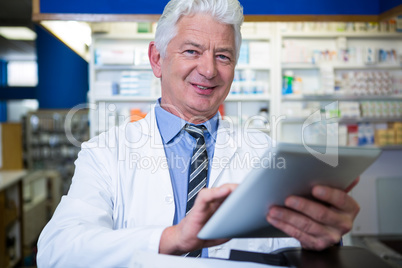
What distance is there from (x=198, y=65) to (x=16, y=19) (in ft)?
32.5

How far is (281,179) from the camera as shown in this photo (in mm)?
634

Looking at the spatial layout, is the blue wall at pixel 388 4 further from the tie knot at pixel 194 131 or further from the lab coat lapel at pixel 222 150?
the tie knot at pixel 194 131

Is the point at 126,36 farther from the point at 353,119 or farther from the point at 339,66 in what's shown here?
the point at 353,119

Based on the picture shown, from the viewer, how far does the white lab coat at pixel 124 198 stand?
91 centimetres

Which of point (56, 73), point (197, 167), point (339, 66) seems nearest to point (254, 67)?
point (339, 66)

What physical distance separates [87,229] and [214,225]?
473 millimetres

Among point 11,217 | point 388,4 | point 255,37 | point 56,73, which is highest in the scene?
point 56,73

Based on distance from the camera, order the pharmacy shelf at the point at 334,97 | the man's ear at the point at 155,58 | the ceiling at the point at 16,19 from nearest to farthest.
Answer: the man's ear at the point at 155,58 < the pharmacy shelf at the point at 334,97 < the ceiling at the point at 16,19

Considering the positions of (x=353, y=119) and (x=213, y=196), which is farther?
(x=353, y=119)

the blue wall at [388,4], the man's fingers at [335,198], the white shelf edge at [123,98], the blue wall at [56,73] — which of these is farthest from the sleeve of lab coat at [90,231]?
the blue wall at [56,73]

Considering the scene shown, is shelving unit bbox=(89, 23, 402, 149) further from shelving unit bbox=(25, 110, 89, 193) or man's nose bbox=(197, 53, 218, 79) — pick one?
shelving unit bbox=(25, 110, 89, 193)

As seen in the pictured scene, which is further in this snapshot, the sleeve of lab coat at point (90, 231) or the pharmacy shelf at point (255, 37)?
the pharmacy shelf at point (255, 37)

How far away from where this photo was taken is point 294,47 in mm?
4348

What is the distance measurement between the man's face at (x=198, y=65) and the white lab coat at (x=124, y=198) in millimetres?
161
